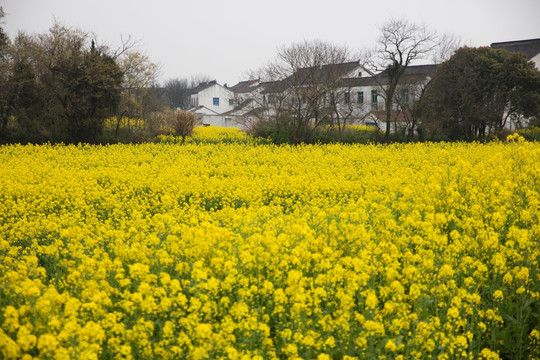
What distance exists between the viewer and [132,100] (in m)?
26.6

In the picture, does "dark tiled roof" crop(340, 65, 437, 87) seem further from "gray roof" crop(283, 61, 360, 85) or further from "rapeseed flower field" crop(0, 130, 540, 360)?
"rapeseed flower field" crop(0, 130, 540, 360)

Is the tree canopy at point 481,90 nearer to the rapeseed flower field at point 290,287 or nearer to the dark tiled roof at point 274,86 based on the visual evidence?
the dark tiled roof at point 274,86

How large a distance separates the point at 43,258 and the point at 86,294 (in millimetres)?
2942

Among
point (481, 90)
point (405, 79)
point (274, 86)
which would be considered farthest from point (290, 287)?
point (405, 79)

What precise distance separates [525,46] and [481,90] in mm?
23098

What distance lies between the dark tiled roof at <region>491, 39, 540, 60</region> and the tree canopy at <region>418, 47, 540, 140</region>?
18.6m

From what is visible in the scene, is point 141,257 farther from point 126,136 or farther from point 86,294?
point 126,136

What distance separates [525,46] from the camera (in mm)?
43219

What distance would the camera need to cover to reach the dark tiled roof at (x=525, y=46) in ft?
138

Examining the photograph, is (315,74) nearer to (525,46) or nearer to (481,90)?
(481,90)

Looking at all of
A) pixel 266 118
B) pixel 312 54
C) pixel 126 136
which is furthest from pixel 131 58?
pixel 312 54

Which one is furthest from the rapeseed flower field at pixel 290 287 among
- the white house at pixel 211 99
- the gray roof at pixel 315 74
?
the white house at pixel 211 99

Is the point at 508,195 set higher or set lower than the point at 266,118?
lower

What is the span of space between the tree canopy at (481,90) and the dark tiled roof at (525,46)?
18571 mm
